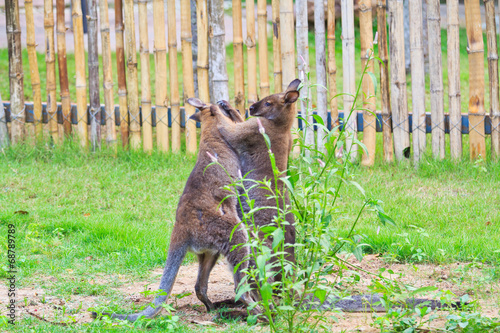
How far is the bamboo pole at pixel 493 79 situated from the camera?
7.35m

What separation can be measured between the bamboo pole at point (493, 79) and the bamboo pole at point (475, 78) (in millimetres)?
106

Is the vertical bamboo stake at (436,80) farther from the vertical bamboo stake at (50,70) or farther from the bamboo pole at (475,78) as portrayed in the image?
the vertical bamboo stake at (50,70)

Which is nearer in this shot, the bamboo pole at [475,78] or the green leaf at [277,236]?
the green leaf at [277,236]

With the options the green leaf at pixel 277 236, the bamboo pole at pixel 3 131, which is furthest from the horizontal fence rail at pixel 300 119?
the green leaf at pixel 277 236

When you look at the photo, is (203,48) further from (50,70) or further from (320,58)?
(50,70)

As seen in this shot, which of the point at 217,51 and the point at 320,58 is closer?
the point at 217,51

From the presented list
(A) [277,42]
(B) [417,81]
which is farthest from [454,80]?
(A) [277,42]

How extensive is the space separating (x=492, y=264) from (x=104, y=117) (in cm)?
586

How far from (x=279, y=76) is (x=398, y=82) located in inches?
62.4

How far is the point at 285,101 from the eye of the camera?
498cm

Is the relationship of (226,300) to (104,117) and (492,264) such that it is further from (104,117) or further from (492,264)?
(104,117)

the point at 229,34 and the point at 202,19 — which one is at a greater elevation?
the point at 229,34

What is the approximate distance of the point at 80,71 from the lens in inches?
337

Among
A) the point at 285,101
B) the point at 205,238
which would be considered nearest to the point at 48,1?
the point at 285,101
